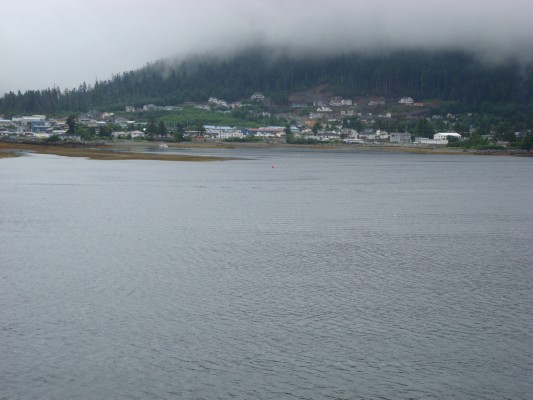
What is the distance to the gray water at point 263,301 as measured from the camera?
1370cm

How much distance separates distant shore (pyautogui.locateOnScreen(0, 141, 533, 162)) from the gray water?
51787mm

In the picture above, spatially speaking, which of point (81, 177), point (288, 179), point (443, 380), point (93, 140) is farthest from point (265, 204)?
point (93, 140)

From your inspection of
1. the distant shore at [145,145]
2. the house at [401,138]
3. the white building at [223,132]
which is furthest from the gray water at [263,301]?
the house at [401,138]

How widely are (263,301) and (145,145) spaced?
11243 cm

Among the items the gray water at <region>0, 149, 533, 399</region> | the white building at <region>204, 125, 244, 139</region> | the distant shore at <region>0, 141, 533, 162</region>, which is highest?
the white building at <region>204, 125, 244, 139</region>

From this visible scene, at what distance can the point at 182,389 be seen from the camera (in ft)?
43.0

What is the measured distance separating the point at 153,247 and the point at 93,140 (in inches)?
4070

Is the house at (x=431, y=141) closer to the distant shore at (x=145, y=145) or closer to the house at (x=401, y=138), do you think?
the distant shore at (x=145, y=145)

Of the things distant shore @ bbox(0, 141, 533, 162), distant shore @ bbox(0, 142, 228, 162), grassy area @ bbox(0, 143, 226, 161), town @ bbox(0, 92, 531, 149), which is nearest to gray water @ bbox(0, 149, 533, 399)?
grassy area @ bbox(0, 143, 226, 161)

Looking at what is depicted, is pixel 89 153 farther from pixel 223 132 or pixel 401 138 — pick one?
pixel 401 138

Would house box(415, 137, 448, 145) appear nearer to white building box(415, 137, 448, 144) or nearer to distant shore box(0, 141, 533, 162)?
white building box(415, 137, 448, 144)

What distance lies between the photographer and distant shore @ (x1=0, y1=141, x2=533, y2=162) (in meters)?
91.2

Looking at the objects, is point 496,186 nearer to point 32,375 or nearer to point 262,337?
point 262,337

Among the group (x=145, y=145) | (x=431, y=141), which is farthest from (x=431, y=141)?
(x=145, y=145)
